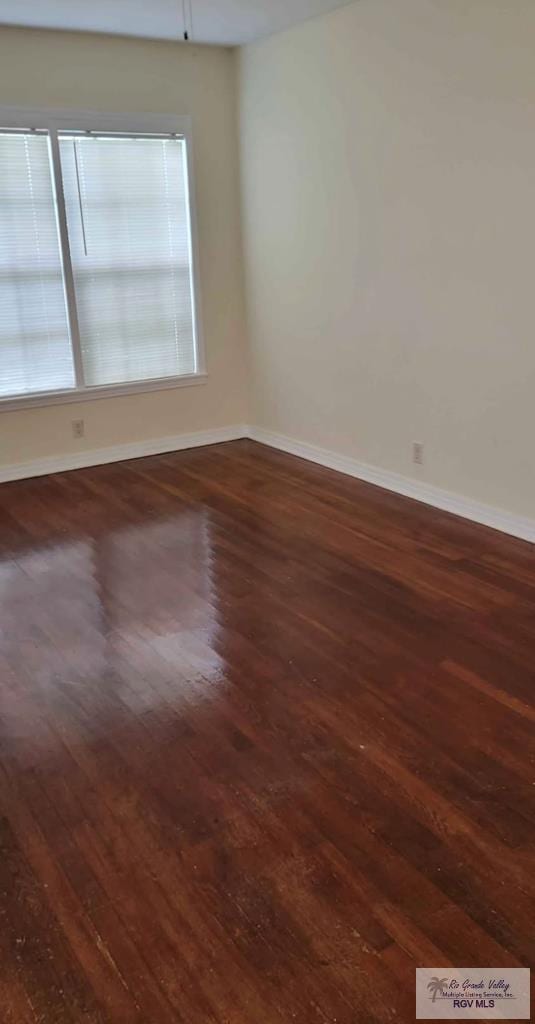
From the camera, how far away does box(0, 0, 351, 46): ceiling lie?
12.9 feet

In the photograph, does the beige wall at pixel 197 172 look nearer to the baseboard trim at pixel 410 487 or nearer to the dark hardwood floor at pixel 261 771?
the baseboard trim at pixel 410 487

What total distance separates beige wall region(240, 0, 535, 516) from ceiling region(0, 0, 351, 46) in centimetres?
20

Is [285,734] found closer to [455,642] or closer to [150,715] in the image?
[150,715]

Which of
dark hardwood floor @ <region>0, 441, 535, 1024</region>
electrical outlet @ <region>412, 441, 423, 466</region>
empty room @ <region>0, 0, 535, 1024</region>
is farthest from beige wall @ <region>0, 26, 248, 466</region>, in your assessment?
electrical outlet @ <region>412, 441, 423, 466</region>

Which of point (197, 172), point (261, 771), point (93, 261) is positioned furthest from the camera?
point (197, 172)

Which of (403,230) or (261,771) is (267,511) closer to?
(403,230)

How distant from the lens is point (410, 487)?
14.6ft

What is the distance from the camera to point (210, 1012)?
4.96ft

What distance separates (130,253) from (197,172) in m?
0.74

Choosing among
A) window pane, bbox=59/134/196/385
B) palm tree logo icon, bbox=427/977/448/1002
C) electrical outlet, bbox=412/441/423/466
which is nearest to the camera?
palm tree logo icon, bbox=427/977/448/1002

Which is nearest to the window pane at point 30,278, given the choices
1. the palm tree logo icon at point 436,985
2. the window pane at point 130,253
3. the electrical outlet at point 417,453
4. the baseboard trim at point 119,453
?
the window pane at point 130,253

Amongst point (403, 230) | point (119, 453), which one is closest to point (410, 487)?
point (403, 230)

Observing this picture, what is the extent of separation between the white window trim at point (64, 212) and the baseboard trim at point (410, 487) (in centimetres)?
81

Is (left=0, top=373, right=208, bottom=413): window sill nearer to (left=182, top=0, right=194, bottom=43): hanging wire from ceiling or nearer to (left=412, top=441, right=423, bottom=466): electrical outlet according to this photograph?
(left=412, top=441, right=423, bottom=466): electrical outlet
